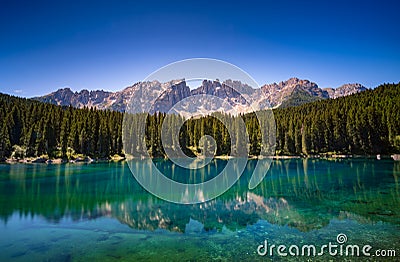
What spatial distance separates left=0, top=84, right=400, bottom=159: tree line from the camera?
200 feet

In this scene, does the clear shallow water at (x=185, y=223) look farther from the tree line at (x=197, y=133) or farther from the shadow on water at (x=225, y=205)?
the tree line at (x=197, y=133)

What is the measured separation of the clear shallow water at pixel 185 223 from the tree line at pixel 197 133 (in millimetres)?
35853

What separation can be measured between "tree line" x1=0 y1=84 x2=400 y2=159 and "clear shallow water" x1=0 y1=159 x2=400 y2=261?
35853mm

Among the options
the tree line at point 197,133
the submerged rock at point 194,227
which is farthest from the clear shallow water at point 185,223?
the tree line at point 197,133

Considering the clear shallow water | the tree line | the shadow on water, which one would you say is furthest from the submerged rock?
the tree line

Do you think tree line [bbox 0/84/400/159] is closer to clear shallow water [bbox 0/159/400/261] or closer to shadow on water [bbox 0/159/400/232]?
shadow on water [bbox 0/159/400/232]

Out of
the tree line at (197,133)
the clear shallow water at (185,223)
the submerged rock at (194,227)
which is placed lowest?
the submerged rock at (194,227)

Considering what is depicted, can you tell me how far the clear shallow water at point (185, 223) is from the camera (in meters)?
10.7

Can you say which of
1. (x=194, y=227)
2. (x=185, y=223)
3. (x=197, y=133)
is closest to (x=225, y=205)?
(x=185, y=223)

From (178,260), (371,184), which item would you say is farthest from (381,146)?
(178,260)

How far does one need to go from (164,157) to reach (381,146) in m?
52.3

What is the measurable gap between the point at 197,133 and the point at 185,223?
6670cm

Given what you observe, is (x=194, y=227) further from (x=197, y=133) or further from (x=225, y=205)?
(x=197, y=133)

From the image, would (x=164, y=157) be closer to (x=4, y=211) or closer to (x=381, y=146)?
(x=381, y=146)
